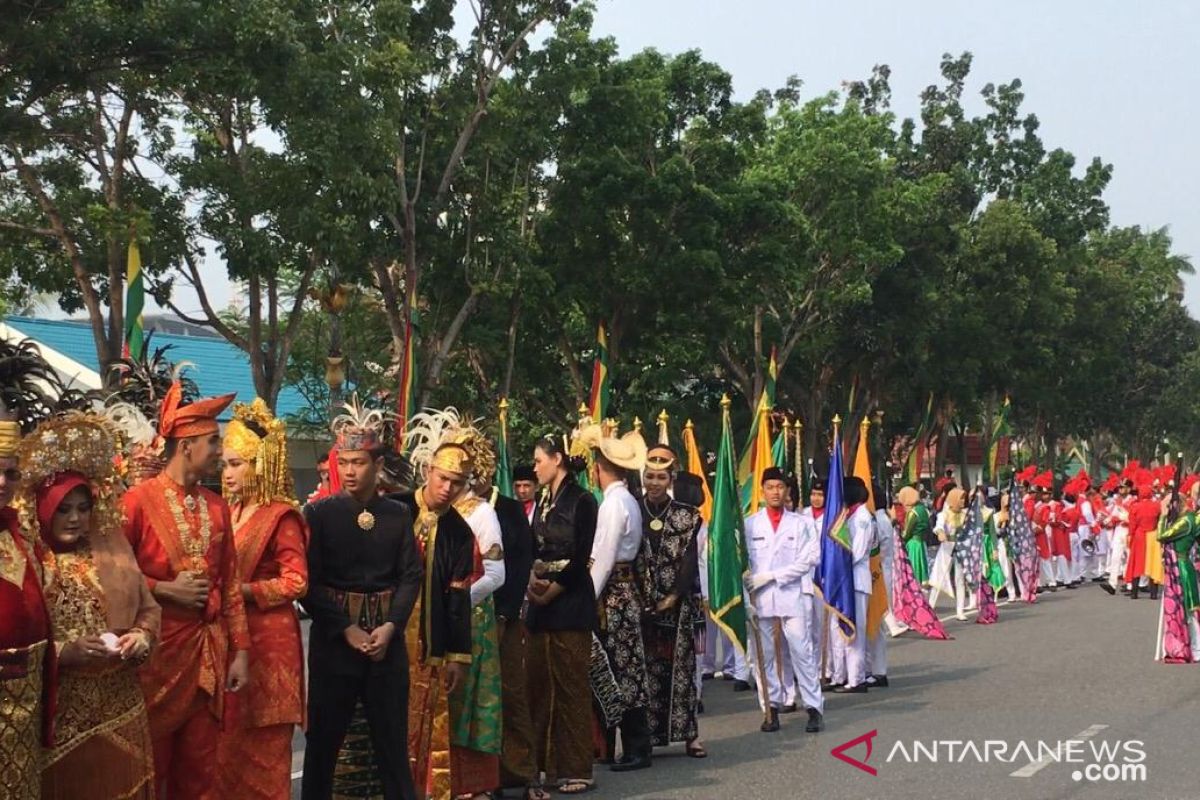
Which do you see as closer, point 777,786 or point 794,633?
point 777,786

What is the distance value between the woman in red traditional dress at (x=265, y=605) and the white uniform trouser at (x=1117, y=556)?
23.0m

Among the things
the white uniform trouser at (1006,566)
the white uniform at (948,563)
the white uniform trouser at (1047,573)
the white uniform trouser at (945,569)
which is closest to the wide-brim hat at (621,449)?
the white uniform at (948,563)

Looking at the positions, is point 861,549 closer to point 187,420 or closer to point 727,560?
point 727,560

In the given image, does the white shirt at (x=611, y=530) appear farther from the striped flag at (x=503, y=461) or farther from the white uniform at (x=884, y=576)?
the white uniform at (x=884, y=576)

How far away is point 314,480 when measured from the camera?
43.8m

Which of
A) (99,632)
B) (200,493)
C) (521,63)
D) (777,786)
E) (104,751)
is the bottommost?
(777,786)

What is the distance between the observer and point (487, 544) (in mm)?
8500

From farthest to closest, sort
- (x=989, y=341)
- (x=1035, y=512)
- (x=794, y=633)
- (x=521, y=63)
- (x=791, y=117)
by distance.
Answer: (x=989, y=341) < (x=791, y=117) < (x=1035, y=512) < (x=521, y=63) < (x=794, y=633)

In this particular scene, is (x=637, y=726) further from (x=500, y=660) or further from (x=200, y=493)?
(x=200, y=493)

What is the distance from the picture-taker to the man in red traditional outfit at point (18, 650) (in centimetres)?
515

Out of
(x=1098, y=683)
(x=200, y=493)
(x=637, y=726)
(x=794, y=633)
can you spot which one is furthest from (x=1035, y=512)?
(x=200, y=493)

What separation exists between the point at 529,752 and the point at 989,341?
1359 inches

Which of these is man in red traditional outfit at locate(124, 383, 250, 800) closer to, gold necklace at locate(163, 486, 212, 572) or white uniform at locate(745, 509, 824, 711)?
gold necklace at locate(163, 486, 212, 572)

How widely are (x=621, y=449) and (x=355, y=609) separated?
2.95 m
